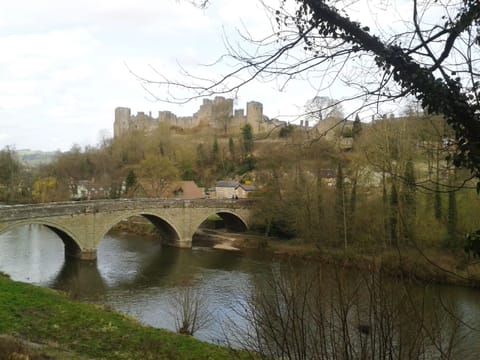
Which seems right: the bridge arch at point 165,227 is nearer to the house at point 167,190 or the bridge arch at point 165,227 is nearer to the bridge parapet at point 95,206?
the bridge parapet at point 95,206

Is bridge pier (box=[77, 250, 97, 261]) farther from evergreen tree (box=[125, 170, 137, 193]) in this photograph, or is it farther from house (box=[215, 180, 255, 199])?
house (box=[215, 180, 255, 199])

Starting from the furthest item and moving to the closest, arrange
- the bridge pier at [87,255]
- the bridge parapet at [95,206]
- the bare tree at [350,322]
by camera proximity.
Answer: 1. the bridge pier at [87,255]
2. the bridge parapet at [95,206]
3. the bare tree at [350,322]

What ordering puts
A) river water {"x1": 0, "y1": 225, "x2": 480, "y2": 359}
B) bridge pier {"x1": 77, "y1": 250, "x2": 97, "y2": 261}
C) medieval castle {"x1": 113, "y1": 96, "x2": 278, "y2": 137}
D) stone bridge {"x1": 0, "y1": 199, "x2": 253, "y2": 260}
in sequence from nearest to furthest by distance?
river water {"x1": 0, "y1": 225, "x2": 480, "y2": 359}, stone bridge {"x1": 0, "y1": 199, "x2": 253, "y2": 260}, bridge pier {"x1": 77, "y1": 250, "x2": 97, "y2": 261}, medieval castle {"x1": 113, "y1": 96, "x2": 278, "y2": 137}

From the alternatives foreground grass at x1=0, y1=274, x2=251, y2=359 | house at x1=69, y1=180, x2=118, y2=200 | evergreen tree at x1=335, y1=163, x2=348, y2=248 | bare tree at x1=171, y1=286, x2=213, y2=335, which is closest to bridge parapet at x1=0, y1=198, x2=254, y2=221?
bare tree at x1=171, y1=286, x2=213, y2=335

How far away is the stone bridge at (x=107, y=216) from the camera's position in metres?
21.8

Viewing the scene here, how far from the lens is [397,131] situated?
1767 centimetres

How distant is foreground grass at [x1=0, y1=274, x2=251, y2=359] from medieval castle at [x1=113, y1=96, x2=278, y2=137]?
5438cm

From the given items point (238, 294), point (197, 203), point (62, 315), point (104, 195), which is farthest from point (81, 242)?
point (104, 195)

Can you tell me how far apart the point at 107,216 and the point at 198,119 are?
52025 mm

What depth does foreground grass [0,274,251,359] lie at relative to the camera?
7078 millimetres

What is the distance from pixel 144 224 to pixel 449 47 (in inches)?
1327

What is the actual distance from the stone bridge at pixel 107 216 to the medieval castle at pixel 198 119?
33.7m

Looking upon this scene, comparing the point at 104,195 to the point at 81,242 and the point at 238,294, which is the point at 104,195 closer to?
the point at 81,242

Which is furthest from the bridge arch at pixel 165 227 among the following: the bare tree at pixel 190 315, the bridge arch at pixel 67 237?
the bare tree at pixel 190 315
